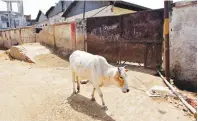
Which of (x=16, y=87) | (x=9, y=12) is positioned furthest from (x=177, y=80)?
(x=9, y=12)

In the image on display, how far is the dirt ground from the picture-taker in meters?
4.44

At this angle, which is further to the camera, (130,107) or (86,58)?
(86,58)

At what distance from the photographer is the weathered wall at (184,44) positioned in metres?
6.13

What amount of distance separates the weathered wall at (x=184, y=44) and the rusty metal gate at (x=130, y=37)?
2.34 ft

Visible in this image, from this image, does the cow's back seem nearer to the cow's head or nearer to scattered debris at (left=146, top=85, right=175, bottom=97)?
the cow's head

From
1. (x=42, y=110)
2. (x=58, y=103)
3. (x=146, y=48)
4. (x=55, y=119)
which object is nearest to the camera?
(x=55, y=119)

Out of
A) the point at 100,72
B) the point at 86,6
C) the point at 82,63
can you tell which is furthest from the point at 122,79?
the point at 86,6

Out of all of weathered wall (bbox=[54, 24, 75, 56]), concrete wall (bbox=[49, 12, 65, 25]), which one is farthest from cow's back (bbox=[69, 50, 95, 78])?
concrete wall (bbox=[49, 12, 65, 25])

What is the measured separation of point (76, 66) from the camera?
548 cm

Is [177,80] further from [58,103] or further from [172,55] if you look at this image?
[58,103]

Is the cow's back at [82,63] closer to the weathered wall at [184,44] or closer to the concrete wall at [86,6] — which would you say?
the weathered wall at [184,44]

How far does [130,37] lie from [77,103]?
169 inches

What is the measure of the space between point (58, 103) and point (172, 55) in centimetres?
416

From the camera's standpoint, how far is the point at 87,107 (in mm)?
4945
